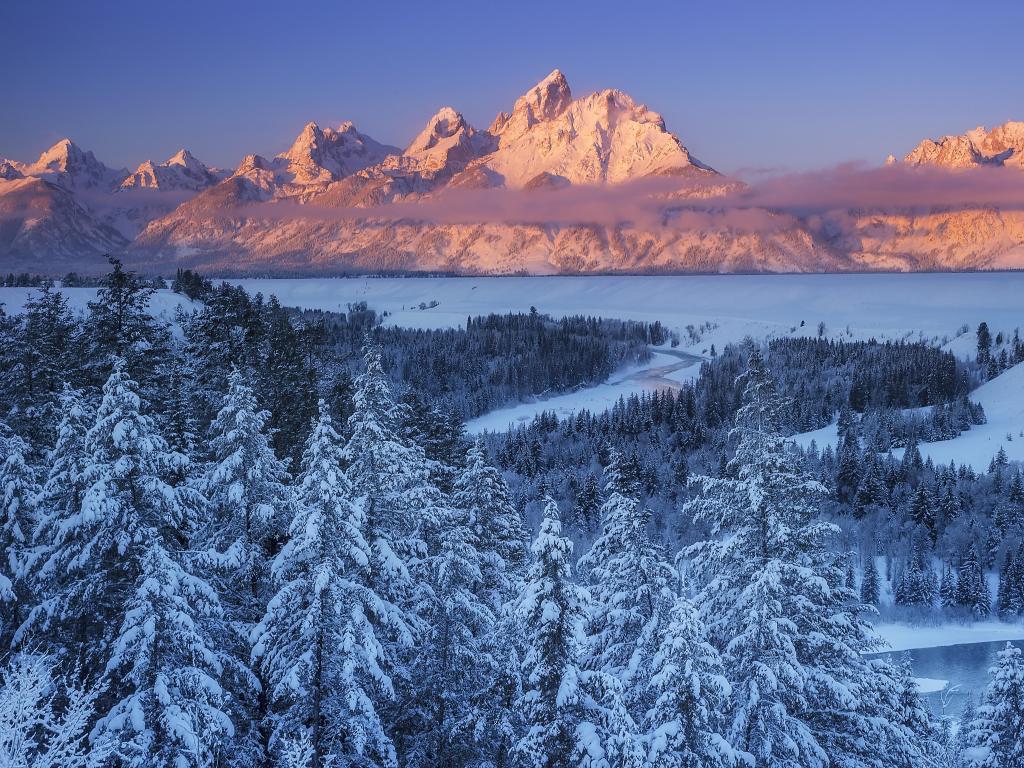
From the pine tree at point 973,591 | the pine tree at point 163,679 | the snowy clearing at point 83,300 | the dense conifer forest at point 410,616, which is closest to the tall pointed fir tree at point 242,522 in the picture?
the dense conifer forest at point 410,616

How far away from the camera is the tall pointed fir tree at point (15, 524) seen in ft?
74.7

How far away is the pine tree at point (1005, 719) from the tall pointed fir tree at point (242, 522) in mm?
25059

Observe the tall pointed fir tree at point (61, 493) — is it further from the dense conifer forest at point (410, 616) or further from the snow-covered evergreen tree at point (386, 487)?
the snow-covered evergreen tree at point (386, 487)

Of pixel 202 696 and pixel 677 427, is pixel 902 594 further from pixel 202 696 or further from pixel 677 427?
pixel 202 696

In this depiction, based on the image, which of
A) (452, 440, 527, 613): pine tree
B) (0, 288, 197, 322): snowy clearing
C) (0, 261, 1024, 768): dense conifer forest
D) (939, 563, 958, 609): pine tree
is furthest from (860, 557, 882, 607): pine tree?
(0, 288, 197, 322): snowy clearing

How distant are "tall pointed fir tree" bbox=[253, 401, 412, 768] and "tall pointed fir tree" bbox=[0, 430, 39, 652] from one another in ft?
25.5

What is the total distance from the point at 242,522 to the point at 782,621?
50.4 ft

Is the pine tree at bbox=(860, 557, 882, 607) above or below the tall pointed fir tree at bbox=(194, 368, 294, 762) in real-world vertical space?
below

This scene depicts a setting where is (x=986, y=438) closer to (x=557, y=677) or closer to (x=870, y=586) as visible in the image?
(x=870, y=586)

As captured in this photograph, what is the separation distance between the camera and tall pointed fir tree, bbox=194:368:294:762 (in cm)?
2252

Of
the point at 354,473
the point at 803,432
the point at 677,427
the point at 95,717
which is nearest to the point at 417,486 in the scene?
the point at 354,473

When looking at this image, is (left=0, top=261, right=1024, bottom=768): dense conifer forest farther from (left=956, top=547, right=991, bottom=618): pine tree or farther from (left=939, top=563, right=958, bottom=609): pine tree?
(left=956, top=547, right=991, bottom=618): pine tree

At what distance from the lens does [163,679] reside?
728 inches

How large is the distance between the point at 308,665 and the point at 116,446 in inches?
283
